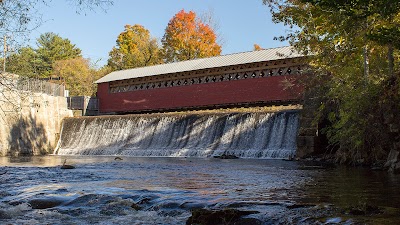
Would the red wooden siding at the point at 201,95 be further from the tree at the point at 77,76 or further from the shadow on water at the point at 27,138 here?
the tree at the point at 77,76

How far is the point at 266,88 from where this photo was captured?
82.5ft

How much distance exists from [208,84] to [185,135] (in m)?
5.70

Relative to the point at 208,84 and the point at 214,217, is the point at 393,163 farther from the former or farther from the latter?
the point at 208,84

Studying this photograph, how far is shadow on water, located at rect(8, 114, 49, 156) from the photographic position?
2503 centimetres

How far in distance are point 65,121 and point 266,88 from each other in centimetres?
1248

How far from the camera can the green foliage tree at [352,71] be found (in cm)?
1170

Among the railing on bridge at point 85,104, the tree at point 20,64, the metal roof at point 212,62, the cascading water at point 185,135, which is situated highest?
the metal roof at point 212,62

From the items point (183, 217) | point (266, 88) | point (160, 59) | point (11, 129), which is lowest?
point (183, 217)

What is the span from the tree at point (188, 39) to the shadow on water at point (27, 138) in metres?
17.2

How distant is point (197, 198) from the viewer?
23.5 ft

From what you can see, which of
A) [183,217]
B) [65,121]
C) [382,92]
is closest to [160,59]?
[65,121]

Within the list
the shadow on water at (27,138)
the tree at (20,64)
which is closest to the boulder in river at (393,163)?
the tree at (20,64)

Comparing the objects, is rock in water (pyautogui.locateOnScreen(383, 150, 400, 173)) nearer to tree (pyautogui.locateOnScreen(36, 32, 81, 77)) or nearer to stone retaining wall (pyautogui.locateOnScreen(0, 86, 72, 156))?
stone retaining wall (pyautogui.locateOnScreen(0, 86, 72, 156))

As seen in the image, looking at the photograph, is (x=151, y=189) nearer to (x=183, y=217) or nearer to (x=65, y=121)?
(x=183, y=217)
